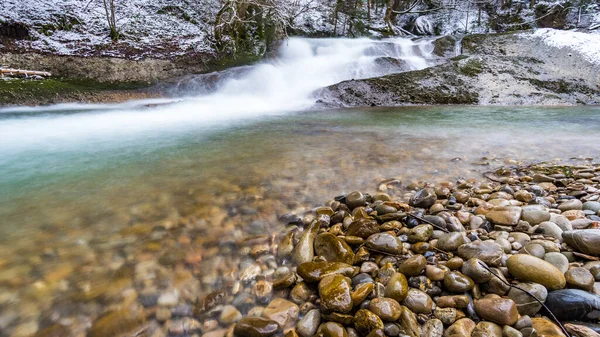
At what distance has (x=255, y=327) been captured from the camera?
133 centimetres

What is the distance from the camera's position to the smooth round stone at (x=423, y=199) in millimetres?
2316

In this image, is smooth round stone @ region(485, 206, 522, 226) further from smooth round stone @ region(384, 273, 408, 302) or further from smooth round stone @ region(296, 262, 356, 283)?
smooth round stone @ region(296, 262, 356, 283)

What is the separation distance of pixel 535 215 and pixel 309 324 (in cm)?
177

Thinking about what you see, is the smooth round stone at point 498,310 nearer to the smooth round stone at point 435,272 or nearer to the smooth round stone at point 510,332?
the smooth round stone at point 510,332

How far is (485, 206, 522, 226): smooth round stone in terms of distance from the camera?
6.48 ft

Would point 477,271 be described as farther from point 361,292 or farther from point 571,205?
point 571,205

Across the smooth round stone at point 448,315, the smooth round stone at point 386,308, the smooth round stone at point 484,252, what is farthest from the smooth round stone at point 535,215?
the smooth round stone at point 386,308

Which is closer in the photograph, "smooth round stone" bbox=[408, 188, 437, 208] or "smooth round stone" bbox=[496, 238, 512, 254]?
"smooth round stone" bbox=[496, 238, 512, 254]

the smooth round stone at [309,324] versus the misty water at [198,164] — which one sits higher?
the misty water at [198,164]

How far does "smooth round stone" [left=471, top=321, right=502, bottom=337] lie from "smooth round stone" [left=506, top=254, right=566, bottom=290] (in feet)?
1.17

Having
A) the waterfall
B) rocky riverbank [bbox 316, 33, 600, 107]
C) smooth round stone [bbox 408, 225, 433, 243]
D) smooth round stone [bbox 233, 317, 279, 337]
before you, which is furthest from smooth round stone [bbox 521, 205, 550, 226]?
rocky riverbank [bbox 316, 33, 600, 107]

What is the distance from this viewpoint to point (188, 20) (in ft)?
41.9

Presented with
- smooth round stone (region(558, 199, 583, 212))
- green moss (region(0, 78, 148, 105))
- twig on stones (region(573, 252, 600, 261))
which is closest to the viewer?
twig on stones (region(573, 252, 600, 261))

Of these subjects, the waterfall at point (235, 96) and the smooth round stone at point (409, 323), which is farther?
the waterfall at point (235, 96)
